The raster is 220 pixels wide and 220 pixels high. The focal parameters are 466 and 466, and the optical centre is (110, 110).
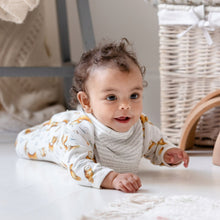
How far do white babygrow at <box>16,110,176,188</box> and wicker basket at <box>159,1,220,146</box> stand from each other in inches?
12.0

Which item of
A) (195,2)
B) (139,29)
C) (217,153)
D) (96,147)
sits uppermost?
(195,2)

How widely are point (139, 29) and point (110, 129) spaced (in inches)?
36.2

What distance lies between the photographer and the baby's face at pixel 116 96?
98 cm

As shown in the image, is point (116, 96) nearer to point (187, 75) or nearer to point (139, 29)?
point (187, 75)

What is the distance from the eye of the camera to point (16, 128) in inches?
68.4

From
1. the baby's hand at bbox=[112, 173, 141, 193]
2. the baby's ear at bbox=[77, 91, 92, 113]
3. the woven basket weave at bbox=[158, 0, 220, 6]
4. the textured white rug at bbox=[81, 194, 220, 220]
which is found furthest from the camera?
the woven basket weave at bbox=[158, 0, 220, 6]

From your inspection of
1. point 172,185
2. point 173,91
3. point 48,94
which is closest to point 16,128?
point 48,94

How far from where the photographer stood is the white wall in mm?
1818

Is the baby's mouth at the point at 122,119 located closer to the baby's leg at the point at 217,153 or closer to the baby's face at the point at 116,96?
the baby's face at the point at 116,96

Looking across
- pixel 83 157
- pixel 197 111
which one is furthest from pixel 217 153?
pixel 83 157

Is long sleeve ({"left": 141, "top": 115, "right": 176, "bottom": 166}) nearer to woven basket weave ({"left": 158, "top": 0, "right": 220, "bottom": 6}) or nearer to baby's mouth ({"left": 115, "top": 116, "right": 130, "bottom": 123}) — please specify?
baby's mouth ({"left": 115, "top": 116, "right": 130, "bottom": 123})

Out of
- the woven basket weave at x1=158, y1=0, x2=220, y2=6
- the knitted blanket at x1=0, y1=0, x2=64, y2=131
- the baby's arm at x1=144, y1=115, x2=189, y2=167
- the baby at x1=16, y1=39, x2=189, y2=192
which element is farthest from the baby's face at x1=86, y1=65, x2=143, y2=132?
the knitted blanket at x1=0, y1=0, x2=64, y2=131

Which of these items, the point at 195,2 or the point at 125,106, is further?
the point at 195,2

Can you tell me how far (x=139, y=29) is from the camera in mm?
1848
